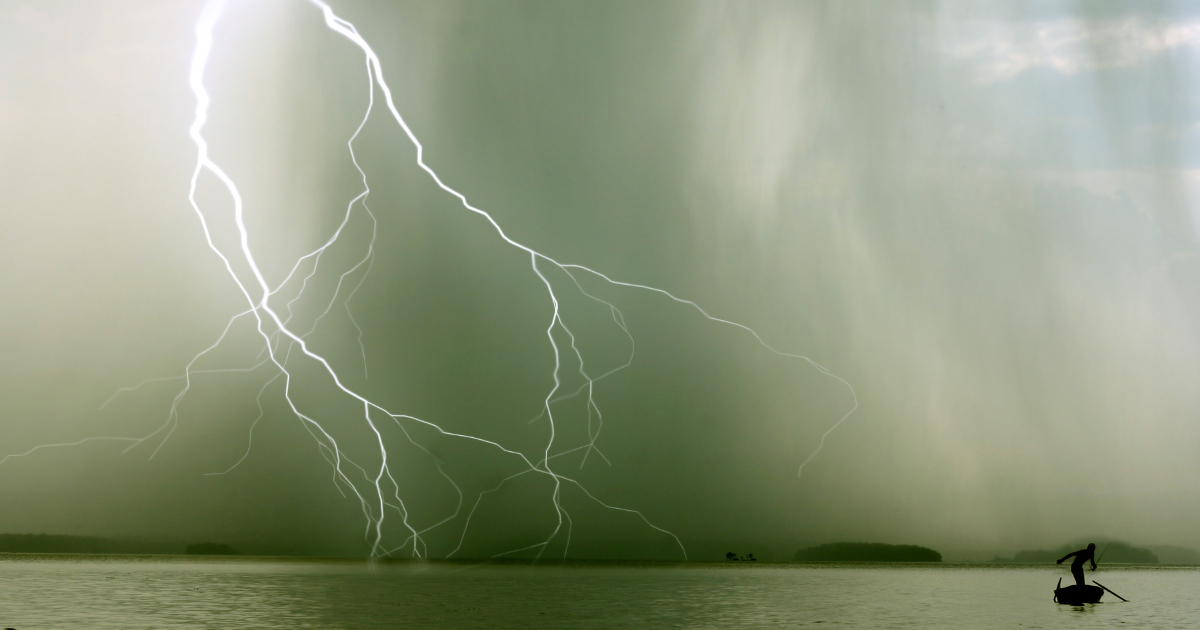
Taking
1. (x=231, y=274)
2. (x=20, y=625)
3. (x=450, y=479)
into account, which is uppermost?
(x=231, y=274)

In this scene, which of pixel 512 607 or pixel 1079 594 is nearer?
pixel 512 607

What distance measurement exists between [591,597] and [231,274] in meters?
20.0

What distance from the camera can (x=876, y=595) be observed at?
29766 millimetres

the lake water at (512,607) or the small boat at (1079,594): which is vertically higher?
the small boat at (1079,594)

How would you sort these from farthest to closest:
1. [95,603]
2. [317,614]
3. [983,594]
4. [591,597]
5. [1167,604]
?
[983,594]
[1167,604]
[591,597]
[95,603]
[317,614]

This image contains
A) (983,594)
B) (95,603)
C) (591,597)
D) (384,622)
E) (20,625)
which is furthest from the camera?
(983,594)

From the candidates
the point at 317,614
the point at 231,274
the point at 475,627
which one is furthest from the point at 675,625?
the point at 231,274

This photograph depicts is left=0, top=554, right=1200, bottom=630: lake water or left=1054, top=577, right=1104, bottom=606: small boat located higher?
left=1054, top=577, right=1104, bottom=606: small boat

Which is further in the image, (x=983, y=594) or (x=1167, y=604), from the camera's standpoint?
(x=983, y=594)

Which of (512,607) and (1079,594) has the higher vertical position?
(1079,594)

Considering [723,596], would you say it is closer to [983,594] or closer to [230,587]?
[983,594]

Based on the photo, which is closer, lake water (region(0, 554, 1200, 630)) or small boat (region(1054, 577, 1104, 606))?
lake water (region(0, 554, 1200, 630))

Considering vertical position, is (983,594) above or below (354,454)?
below

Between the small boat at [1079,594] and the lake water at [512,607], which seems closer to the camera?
the lake water at [512,607]
